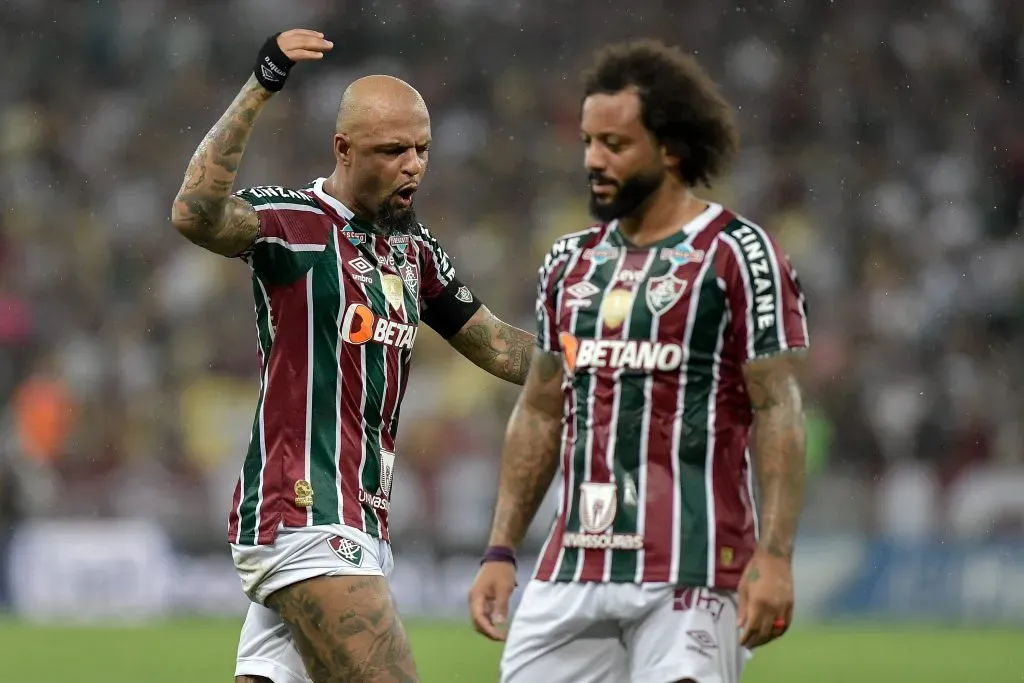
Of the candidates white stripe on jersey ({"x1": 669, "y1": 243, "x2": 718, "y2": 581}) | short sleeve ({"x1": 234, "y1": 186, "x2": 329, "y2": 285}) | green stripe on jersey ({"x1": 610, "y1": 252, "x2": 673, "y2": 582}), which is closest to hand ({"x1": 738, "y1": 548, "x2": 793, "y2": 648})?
white stripe on jersey ({"x1": 669, "y1": 243, "x2": 718, "y2": 581})

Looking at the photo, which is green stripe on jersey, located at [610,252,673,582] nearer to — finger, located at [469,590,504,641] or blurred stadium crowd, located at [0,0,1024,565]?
finger, located at [469,590,504,641]

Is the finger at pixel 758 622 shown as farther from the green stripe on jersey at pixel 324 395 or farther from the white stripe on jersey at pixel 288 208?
the white stripe on jersey at pixel 288 208

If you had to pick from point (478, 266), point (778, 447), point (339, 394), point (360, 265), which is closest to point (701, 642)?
point (778, 447)

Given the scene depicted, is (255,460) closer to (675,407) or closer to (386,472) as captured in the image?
(386,472)

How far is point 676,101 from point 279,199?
1561mm

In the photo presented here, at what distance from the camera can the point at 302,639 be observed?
5.38m

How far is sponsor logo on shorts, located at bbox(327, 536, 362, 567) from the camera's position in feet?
17.6

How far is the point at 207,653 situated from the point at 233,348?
4.80 metres

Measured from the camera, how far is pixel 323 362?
5477 millimetres

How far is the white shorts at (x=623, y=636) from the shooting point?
4.39m

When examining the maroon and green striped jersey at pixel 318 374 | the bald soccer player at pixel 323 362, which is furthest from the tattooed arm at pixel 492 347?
the maroon and green striped jersey at pixel 318 374

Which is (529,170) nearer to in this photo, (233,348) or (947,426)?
(233,348)

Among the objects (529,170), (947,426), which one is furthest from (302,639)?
(529,170)

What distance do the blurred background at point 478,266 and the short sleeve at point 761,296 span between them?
7.97 metres
